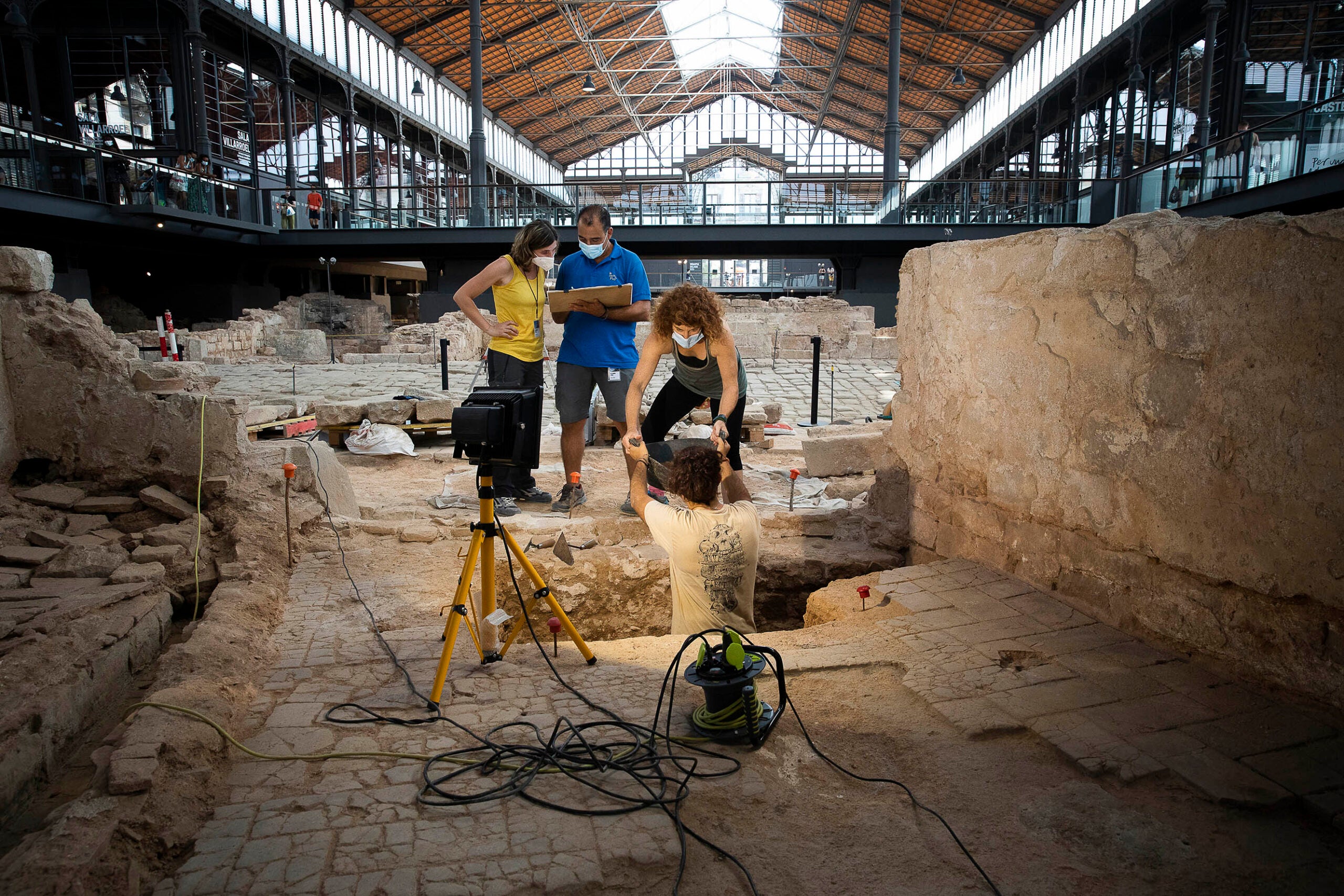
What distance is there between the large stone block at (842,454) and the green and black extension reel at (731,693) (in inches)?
173

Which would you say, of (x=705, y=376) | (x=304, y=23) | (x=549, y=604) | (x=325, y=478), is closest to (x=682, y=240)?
(x=304, y=23)

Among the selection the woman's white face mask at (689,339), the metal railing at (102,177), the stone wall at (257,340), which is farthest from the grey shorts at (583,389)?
the stone wall at (257,340)

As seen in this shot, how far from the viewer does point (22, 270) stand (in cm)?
450

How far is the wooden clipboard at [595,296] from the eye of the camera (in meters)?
4.84

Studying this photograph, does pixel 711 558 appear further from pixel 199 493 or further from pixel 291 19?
pixel 291 19

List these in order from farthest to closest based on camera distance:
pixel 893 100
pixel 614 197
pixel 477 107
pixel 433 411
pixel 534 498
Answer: pixel 477 107 < pixel 893 100 < pixel 614 197 < pixel 433 411 < pixel 534 498

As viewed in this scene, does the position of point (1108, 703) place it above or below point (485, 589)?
below

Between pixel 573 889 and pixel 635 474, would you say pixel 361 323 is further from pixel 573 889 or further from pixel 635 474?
pixel 573 889

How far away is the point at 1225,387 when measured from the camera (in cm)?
282

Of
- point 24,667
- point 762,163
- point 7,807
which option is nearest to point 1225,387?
point 7,807

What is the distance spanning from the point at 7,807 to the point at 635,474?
2.26 m

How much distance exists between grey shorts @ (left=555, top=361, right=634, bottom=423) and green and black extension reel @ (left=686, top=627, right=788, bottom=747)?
2.75m

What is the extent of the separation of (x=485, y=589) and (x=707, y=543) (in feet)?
2.69

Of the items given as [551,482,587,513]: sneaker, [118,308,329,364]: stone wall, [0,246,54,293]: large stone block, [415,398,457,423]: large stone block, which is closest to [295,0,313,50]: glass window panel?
[118,308,329,364]: stone wall
